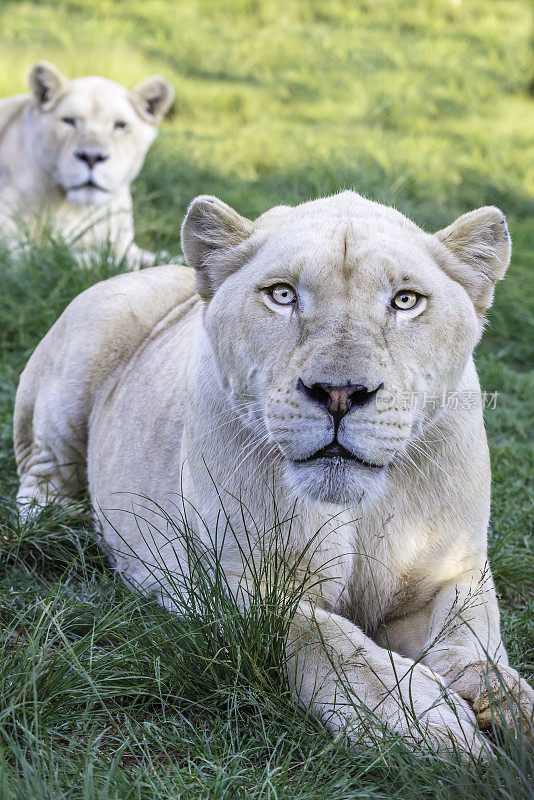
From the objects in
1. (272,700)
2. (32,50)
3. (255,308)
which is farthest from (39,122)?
(272,700)

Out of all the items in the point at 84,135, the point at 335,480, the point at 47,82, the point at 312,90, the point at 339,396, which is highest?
the point at 312,90

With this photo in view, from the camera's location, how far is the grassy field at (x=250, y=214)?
7.21 feet

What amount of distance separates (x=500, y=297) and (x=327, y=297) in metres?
4.36

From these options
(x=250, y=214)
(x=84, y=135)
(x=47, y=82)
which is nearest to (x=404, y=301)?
(x=250, y=214)

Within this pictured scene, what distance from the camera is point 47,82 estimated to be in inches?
275

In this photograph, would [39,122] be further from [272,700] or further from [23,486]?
[272,700]

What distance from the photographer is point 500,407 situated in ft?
17.7

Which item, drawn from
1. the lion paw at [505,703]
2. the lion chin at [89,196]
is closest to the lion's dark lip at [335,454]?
the lion paw at [505,703]

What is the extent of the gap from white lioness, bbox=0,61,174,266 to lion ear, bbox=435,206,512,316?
415cm

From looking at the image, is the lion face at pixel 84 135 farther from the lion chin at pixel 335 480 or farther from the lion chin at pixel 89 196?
the lion chin at pixel 335 480

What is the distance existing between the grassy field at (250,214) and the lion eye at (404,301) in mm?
865

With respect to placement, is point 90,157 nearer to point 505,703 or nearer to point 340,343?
point 340,343

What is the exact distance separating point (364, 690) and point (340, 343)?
81cm

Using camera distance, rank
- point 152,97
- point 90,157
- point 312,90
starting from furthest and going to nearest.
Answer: point 312,90 < point 152,97 < point 90,157
